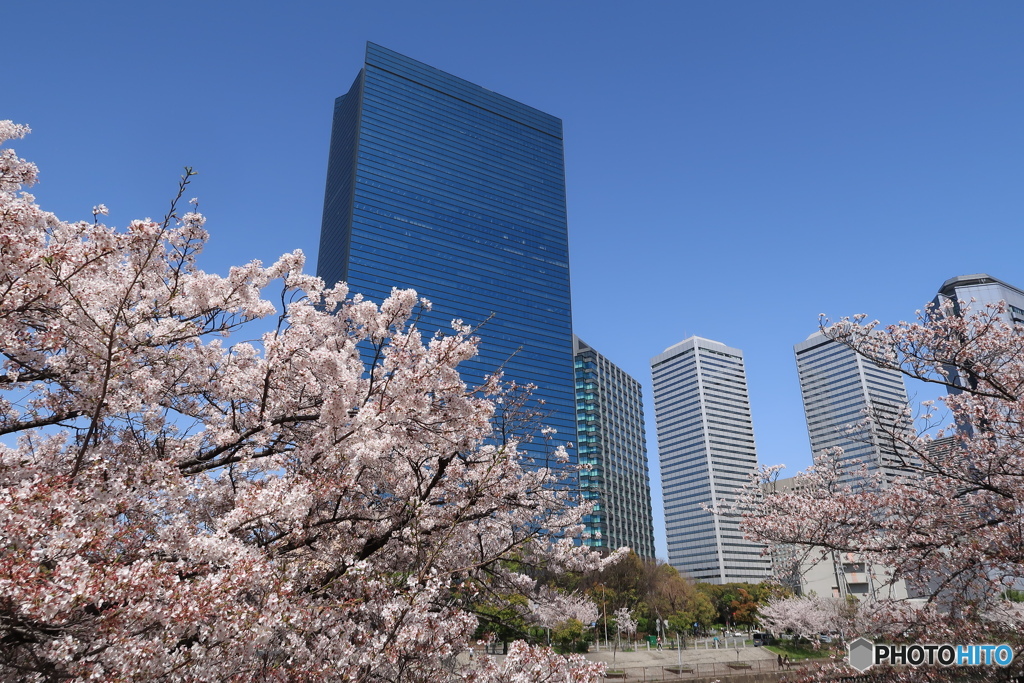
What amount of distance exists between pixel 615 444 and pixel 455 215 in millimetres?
77245

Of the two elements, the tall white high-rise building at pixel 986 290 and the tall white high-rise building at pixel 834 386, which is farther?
the tall white high-rise building at pixel 834 386

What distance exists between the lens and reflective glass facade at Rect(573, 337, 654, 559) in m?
→ 138

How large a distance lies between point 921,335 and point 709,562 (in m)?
188

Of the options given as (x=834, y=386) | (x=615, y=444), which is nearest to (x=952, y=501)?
(x=615, y=444)

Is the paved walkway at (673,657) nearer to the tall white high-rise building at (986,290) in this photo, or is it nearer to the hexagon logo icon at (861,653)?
the hexagon logo icon at (861,653)

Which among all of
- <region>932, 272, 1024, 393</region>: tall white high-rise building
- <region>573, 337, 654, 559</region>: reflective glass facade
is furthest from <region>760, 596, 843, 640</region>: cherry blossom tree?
<region>573, 337, 654, 559</region>: reflective glass facade

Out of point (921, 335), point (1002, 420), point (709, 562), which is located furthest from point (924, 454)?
point (709, 562)

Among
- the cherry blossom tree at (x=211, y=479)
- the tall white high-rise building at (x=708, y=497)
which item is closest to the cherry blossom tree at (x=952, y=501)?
the cherry blossom tree at (x=211, y=479)

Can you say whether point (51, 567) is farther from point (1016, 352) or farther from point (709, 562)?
point (709, 562)

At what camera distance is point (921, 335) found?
1002 cm

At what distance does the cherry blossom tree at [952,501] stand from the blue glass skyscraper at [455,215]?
283 ft

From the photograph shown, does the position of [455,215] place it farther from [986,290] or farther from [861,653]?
[861,653]

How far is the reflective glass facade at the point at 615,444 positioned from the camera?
453 ft

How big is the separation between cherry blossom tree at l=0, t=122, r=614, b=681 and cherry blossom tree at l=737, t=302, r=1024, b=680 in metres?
7.42
